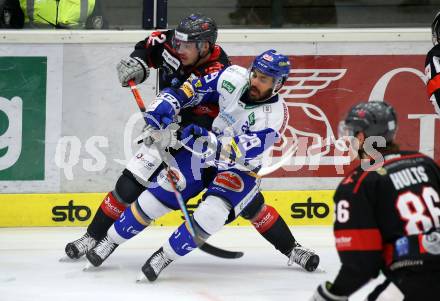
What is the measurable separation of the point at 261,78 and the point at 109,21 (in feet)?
5.91

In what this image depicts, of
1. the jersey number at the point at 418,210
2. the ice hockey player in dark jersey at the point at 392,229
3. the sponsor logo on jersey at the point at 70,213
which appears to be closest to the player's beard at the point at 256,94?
the ice hockey player in dark jersey at the point at 392,229

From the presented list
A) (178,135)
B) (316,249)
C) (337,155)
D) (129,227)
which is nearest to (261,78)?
(178,135)

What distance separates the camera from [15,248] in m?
5.26

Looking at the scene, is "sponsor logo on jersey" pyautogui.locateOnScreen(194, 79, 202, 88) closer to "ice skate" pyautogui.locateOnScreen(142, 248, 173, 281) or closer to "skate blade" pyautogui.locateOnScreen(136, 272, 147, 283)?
"ice skate" pyautogui.locateOnScreen(142, 248, 173, 281)

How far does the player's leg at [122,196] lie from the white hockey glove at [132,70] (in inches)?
14.3

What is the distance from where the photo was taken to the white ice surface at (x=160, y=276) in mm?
4312

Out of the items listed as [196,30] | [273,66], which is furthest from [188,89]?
[273,66]

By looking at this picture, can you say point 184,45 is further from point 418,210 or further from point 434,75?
point 418,210

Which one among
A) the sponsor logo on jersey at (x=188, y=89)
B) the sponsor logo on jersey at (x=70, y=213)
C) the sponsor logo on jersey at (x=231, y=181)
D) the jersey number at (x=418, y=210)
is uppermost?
the jersey number at (x=418, y=210)

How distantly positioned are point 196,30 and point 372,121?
182cm

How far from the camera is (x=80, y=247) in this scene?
4.88m

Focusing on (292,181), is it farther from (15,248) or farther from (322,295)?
(322,295)

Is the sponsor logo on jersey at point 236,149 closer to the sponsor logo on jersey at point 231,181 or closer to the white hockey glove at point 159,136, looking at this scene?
the sponsor logo on jersey at point 231,181

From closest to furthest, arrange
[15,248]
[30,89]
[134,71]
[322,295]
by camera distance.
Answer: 1. [322,295]
2. [134,71]
3. [15,248]
4. [30,89]
